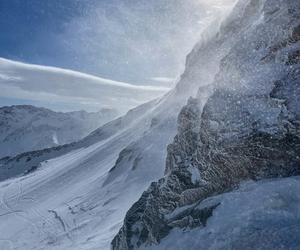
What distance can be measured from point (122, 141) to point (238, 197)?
2845 inches

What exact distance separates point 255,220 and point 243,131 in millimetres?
4179

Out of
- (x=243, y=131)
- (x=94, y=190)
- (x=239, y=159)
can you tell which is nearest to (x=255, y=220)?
(x=239, y=159)

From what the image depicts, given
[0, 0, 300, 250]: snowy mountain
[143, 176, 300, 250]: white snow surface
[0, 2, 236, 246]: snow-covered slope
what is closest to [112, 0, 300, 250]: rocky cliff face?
[0, 0, 300, 250]: snowy mountain

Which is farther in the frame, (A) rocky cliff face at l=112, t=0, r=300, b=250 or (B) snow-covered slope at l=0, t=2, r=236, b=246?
(B) snow-covered slope at l=0, t=2, r=236, b=246

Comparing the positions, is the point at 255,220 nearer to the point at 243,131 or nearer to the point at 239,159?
the point at 239,159

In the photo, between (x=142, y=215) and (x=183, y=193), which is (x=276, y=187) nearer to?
(x=183, y=193)

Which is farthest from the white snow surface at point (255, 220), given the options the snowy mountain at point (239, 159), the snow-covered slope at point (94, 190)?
the snow-covered slope at point (94, 190)

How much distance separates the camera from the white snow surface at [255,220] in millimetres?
13328

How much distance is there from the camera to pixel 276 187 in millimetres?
14945

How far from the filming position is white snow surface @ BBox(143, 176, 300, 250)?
13.3 m

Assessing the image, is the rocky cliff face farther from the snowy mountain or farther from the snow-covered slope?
the snow-covered slope

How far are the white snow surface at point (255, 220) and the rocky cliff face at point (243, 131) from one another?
→ 594 millimetres

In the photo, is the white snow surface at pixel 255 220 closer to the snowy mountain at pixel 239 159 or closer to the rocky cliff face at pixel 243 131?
the snowy mountain at pixel 239 159

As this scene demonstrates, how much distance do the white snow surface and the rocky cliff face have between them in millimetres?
594
